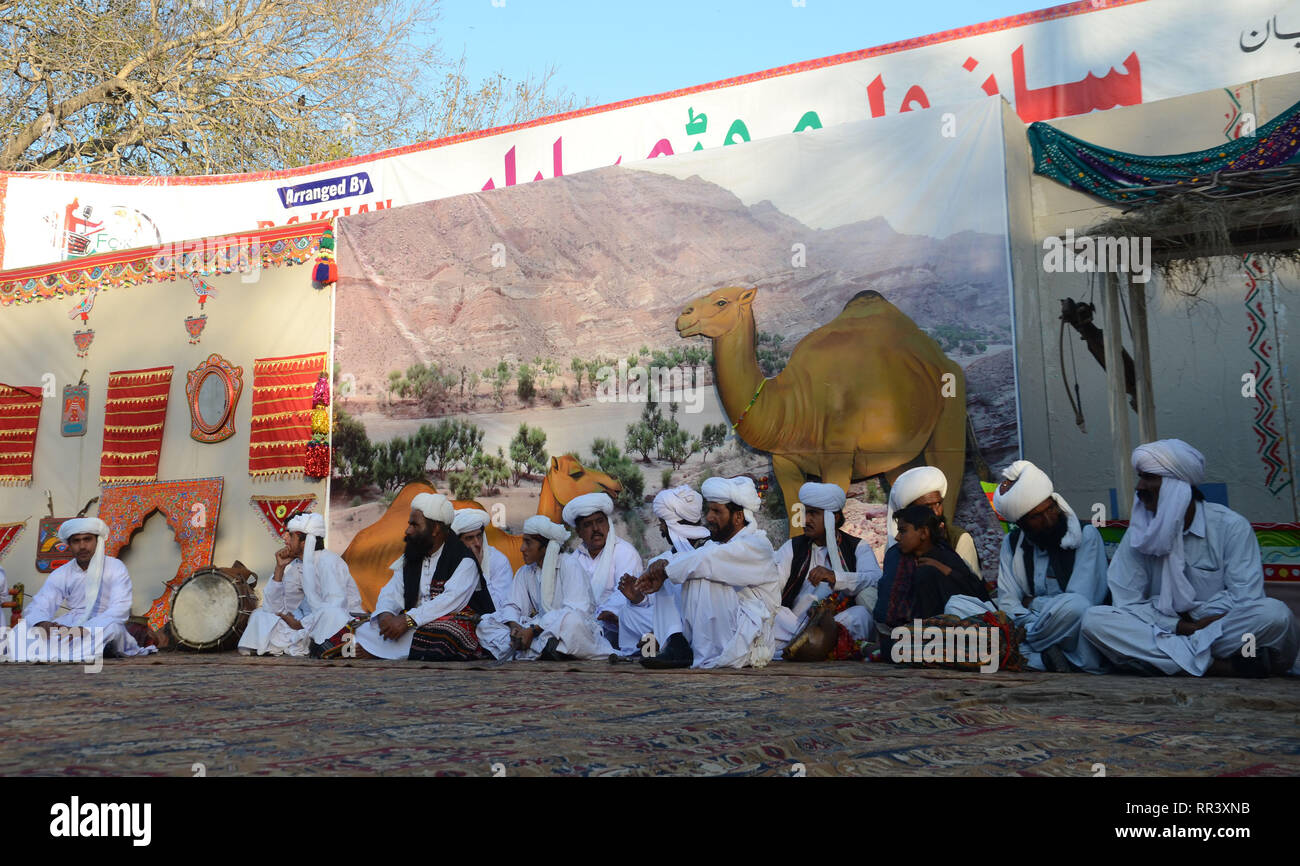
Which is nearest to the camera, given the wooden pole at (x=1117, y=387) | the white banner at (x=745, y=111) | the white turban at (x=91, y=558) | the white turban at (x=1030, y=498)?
the white turban at (x=1030, y=498)

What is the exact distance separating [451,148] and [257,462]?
2.95 meters

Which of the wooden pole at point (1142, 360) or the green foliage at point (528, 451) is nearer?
the wooden pole at point (1142, 360)

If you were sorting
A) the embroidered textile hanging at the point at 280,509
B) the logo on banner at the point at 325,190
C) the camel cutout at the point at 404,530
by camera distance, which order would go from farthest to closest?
the logo on banner at the point at 325,190, the embroidered textile hanging at the point at 280,509, the camel cutout at the point at 404,530

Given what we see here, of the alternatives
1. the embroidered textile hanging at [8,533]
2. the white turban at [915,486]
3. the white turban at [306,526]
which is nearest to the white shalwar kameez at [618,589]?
the white turban at [915,486]

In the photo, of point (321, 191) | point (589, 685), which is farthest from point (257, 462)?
point (589, 685)

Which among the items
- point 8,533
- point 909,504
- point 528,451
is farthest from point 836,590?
point 8,533

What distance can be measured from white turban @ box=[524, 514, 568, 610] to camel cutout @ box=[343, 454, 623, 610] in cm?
48

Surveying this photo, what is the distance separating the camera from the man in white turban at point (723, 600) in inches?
201

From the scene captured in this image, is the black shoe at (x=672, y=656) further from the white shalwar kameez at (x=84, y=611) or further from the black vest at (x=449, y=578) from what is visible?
the white shalwar kameez at (x=84, y=611)

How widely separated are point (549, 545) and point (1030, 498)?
2745 mm

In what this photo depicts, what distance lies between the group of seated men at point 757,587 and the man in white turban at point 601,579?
0.01 metres

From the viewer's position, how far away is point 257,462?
7961mm

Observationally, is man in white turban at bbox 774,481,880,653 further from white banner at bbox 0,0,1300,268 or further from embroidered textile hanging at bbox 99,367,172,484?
embroidered textile hanging at bbox 99,367,172,484

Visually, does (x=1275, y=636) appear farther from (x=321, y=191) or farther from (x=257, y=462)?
(x=321, y=191)
